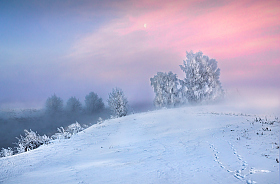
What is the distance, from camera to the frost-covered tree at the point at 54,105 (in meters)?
75.4

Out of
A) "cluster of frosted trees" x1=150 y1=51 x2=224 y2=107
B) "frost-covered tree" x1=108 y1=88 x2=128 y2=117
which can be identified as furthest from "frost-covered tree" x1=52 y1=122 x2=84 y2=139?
"cluster of frosted trees" x1=150 y1=51 x2=224 y2=107

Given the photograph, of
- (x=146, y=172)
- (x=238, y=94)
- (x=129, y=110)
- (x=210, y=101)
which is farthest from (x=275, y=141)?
(x=238, y=94)

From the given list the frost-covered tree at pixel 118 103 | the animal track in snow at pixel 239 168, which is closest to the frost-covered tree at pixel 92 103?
the frost-covered tree at pixel 118 103

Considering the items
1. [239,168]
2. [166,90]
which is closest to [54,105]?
[166,90]

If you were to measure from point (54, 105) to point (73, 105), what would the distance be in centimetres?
808

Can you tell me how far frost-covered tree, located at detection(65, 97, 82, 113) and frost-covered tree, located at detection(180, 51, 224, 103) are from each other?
53.0 meters

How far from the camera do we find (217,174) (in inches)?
222

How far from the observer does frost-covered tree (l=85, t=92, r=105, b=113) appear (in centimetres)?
7612

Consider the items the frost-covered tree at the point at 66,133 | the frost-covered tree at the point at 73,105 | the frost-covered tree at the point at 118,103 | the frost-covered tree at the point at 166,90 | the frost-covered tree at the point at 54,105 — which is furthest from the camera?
the frost-covered tree at the point at 73,105

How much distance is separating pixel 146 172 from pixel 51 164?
20.0 ft

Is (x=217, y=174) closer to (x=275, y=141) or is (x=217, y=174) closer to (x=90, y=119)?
(x=275, y=141)

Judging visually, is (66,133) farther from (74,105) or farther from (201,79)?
(74,105)

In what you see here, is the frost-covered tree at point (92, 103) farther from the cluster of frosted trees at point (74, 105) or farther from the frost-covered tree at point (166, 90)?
the frost-covered tree at point (166, 90)

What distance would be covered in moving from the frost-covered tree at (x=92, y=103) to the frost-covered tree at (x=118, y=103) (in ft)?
82.5
